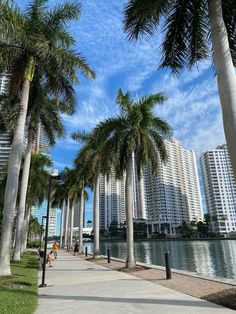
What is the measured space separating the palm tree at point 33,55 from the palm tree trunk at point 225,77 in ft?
28.7

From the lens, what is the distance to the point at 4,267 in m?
13.7

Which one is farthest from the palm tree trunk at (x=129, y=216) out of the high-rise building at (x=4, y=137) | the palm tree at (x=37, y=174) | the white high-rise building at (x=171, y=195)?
the white high-rise building at (x=171, y=195)

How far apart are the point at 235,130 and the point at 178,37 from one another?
555 centimetres

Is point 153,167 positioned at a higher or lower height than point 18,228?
higher

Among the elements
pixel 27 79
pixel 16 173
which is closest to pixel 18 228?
pixel 16 173

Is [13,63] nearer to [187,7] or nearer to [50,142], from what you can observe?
[187,7]

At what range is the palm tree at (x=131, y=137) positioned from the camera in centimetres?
2020

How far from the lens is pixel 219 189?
184 metres

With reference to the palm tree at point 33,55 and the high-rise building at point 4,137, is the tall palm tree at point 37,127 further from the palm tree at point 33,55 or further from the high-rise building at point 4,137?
the palm tree at point 33,55

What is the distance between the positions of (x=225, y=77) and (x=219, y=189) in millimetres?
184807

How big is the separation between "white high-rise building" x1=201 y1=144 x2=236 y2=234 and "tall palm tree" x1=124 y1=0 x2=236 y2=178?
167 m

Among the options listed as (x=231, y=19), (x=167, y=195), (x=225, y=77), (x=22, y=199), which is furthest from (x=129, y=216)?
(x=167, y=195)

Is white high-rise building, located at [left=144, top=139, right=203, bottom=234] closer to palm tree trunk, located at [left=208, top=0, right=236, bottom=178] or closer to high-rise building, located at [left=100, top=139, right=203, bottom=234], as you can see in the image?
high-rise building, located at [left=100, top=139, right=203, bottom=234]

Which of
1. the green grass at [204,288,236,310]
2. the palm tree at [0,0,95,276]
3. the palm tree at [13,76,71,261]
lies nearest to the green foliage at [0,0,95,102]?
the palm tree at [0,0,95,276]
